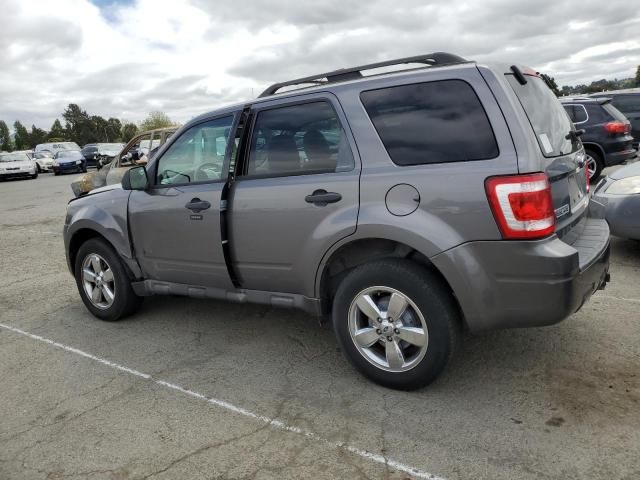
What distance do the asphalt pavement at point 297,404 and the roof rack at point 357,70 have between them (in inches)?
74.5

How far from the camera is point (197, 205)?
3869 mm

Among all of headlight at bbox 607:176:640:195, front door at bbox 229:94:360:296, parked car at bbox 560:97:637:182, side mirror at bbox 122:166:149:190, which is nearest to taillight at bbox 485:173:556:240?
front door at bbox 229:94:360:296

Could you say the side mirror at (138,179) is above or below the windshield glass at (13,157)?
below

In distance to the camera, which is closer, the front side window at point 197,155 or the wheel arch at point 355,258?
the wheel arch at point 355,258

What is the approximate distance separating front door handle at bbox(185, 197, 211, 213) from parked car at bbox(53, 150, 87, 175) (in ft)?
94.0

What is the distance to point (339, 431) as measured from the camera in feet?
9.37

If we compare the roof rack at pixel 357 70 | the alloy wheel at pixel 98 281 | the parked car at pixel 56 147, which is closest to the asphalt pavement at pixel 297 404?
the alloy wheel at pixel 98 281

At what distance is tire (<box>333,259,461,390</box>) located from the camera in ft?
9.73

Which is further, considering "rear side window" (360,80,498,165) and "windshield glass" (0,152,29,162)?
"windshield glass" (0,152,29,162)

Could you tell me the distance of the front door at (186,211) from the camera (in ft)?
12.7

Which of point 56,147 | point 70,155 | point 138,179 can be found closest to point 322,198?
point 138,179

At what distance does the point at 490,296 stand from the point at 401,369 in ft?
2.32

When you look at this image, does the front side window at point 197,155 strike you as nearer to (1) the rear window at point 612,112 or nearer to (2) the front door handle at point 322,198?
(2) the front door handle at point 322,198

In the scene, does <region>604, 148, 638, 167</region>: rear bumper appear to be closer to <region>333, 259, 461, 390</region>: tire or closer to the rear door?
the rear door
